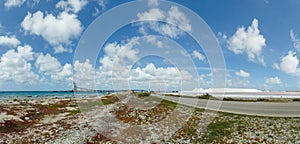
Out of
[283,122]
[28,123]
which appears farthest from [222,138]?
[28,123]

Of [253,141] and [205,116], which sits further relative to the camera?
[205,116]

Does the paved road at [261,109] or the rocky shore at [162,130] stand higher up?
the paved road at [261,109]

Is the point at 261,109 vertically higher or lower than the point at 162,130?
higher

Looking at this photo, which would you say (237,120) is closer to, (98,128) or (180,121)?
(180,121)

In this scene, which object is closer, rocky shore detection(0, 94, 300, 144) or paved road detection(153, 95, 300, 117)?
rocky shore detection(0, 94, 300, 144)

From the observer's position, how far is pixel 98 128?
91.6ft

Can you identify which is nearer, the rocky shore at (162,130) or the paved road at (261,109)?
the rocky shore at (162,130)

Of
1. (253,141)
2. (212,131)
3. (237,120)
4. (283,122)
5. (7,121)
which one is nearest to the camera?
(253,141)

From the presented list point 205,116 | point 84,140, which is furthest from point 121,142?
point 205,116

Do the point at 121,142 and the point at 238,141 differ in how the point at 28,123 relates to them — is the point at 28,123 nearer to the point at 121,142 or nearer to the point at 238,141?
the point at 121,142

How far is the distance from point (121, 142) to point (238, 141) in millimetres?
11458

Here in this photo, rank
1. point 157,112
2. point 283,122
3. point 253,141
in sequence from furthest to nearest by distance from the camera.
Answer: point 157,112, point 283,122, point 253,141

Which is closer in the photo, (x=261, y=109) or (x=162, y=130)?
(x=162, y=130)

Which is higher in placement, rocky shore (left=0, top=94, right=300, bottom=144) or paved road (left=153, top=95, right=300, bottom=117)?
paved road (left=153, top=95, right=300, bottom=117)
